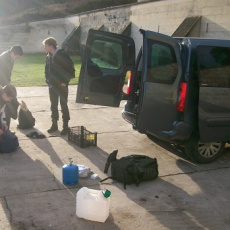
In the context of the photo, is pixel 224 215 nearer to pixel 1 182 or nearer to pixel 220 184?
pixel 220 184

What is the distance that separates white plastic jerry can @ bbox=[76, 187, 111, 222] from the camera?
12.3 feet

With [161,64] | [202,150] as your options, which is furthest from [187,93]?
[202,150]

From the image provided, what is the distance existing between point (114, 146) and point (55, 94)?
167 cm

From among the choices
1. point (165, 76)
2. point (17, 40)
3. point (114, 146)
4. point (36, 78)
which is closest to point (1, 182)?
point (114, 146)

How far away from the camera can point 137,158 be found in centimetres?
516

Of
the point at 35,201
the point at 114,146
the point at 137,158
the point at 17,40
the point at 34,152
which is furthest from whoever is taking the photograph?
the point at 17,40

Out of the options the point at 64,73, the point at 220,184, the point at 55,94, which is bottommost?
the point at 220,184

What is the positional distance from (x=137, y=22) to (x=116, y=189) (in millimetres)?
20374

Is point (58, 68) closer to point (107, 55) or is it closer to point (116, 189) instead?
point (107, 55)

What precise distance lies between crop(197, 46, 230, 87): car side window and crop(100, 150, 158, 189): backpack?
150cm

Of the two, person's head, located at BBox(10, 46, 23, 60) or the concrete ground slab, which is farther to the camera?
person's head, located at BBox(10, 46, 23, 60)

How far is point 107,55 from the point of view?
243 inches

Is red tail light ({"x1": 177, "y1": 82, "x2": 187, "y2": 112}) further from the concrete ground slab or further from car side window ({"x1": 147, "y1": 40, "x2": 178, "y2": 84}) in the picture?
the concrete ground slab

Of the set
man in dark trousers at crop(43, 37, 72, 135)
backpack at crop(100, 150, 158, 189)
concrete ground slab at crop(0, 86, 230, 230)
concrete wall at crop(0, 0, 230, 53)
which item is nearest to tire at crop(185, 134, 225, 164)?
concrete ground slab at crop(0, 86, 230, 230)
